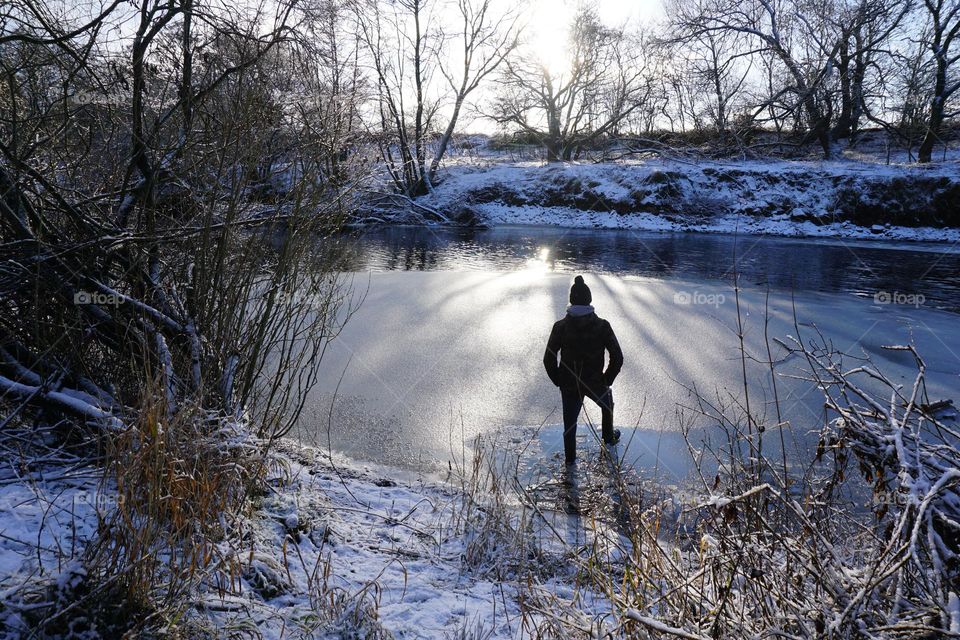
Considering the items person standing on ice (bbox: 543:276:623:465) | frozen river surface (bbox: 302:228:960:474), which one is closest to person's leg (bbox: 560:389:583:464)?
person standing on ice (bbox: 543:276:623:465)

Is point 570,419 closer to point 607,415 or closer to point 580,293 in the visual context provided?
point 607,415

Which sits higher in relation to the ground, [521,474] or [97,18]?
[97,18]

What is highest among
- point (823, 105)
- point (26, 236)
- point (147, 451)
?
point (823, 105)

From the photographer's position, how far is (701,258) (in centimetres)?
1617

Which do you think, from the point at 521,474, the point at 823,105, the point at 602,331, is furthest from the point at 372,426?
the point at 823,105

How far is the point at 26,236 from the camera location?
131 inches

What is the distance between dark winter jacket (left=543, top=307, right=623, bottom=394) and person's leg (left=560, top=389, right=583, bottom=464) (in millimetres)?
70

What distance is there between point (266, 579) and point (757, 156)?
98.6 feet

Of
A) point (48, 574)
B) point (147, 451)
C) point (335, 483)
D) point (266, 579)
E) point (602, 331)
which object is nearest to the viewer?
point (48, 574)

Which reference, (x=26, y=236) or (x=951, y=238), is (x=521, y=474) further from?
(x=951, y=238)

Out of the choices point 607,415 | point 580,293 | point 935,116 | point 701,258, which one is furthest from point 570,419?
point 935,116

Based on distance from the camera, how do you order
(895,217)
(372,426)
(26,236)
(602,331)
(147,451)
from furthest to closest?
(895,217) < (372,426) < (602,331) < (26,236) < (147,451)

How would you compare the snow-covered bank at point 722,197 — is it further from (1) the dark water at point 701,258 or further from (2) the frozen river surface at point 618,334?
(2) the frozen river surface at point 618,334

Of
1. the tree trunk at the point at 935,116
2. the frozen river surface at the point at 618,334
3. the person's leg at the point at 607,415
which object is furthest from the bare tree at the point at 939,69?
the person's leg at the point at 607,415
